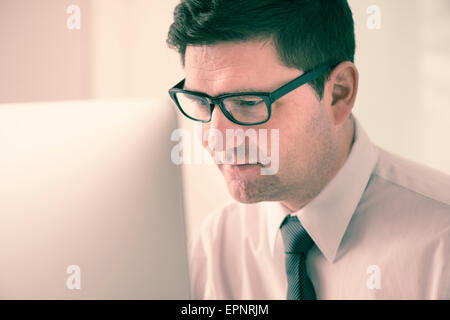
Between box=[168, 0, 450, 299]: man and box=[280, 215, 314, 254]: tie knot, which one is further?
box=[280, 215, 314, 254]: tie knot

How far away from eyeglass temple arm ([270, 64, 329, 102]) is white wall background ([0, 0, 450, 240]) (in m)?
0.66

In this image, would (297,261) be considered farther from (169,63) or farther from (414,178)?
(169,63)

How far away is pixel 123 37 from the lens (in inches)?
65.6

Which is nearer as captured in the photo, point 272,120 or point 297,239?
point 272,120

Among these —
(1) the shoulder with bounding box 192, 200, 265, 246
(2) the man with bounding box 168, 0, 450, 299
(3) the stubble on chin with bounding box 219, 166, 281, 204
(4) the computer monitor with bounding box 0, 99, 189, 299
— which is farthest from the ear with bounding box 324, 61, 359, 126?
(4) the computer monitor with bounding box 0, 99, 189, 299

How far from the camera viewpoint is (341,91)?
3.12 feet

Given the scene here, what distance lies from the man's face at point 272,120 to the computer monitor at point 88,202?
0.29 metres

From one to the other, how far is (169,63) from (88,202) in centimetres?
121

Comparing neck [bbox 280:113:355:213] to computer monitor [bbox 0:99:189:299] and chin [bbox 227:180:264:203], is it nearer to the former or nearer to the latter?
chin [bbox 227:180:264:203]

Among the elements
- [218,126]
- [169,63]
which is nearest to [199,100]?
[218,126]

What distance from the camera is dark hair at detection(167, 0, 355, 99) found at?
0.78 metres

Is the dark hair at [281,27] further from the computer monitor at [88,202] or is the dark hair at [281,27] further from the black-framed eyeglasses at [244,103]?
the computer monitor at [88,202]

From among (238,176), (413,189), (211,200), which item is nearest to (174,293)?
(238,176)

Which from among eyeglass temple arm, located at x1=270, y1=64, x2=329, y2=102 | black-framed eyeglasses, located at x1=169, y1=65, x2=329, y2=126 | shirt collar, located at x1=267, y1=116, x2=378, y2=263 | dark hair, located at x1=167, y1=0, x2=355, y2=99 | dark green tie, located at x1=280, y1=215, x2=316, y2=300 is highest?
dark hair, located at x1=167, y1=0, x2=355, y2=99
